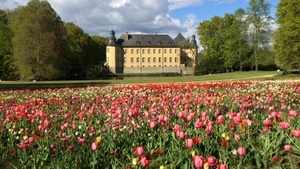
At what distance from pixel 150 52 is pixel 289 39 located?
67220mm

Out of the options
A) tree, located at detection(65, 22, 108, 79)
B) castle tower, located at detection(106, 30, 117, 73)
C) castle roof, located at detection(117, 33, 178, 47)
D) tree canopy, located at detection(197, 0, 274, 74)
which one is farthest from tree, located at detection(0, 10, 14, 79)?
castle roof, located at detection(117, 33, 178, 47)

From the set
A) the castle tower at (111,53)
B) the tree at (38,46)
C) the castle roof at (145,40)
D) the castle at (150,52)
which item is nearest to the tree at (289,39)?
the tree at (38,46)

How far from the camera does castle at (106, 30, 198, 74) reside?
100812mm

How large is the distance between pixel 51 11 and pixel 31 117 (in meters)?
54.6

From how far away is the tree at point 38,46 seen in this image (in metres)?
48.4

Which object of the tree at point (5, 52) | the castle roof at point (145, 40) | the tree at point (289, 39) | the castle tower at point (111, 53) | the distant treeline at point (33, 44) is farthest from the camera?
the castle roof at point (145, 40)

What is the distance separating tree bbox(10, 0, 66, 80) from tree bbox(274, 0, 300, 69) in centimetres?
3054

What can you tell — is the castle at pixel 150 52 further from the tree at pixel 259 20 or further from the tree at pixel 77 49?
the tree at pixel 259 20

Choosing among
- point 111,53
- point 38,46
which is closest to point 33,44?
point 38,46

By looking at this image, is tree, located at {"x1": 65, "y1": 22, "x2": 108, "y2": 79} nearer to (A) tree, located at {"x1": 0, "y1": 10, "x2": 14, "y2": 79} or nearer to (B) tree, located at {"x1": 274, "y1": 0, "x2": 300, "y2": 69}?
(A) tree, located at {"x1": 0, "y1": 10, "x2": 14, "y2": 79}

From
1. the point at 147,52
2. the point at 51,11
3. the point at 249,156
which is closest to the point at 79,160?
the point at 249,156

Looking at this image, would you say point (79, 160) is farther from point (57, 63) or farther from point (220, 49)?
point (220, 49)

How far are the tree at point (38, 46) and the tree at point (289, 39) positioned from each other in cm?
3054

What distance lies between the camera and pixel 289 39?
41.3 metres
